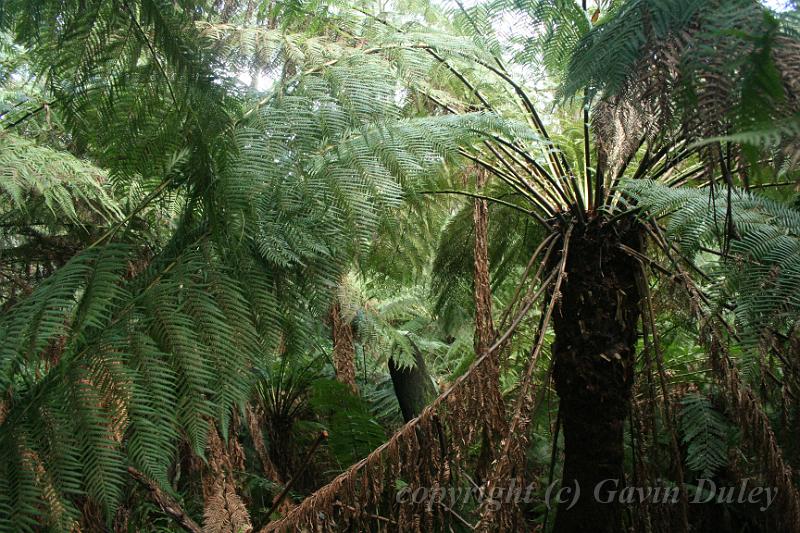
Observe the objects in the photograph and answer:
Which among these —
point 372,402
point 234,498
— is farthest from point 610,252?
point 372,402

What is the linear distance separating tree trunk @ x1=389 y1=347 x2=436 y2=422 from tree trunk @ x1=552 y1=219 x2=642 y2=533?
1106 mm

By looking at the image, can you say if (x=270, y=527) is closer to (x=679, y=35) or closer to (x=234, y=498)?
(x=234, y=498)

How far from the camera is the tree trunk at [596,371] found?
5.72 ft

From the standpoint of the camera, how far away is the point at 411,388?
2900 mm

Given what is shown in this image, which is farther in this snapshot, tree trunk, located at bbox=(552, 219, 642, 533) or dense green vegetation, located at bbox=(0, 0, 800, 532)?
tree trunk, located at bbox=(552, 219, 642, 533)

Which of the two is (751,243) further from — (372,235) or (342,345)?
(342,345)

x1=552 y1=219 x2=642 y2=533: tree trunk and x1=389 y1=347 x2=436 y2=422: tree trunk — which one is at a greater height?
x1=552 y1=219 x2=642 y2=533: tree trunk

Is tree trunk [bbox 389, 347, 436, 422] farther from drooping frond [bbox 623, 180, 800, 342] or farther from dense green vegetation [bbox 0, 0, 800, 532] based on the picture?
drooping frond [bbox 623, 180, 800, 342]

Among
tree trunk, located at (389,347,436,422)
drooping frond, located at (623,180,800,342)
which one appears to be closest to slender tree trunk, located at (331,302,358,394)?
tree trunk, located at (389,347,436,422)

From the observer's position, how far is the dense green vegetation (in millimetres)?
1065

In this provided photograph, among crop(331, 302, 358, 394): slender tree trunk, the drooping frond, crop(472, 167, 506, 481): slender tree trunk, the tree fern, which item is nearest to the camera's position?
the drooping frond

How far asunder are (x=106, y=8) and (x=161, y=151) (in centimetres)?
33

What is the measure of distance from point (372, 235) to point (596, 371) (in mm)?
708

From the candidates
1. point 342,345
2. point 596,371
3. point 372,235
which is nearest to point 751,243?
point 596,371
